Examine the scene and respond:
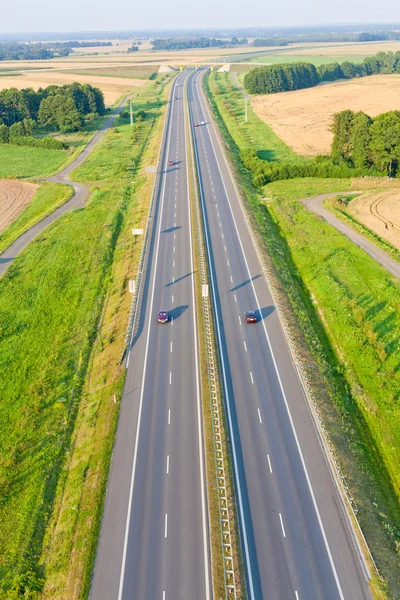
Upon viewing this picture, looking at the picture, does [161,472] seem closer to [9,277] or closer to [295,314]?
[295,314]

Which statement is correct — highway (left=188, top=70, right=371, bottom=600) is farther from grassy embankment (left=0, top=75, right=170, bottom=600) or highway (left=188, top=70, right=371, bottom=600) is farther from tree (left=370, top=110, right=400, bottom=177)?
tree (left=370, top=110, right=400, bottom=177)

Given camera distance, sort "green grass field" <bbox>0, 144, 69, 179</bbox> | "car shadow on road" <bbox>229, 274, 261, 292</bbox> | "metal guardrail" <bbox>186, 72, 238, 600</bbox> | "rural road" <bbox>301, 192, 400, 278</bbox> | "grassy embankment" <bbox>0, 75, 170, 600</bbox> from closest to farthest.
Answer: "metal guardrail" <bbox>186, 72, 238, 600</bbox> < "grassy embankment" <bbox>0, 75, 170, 600</bbox> < "car shadow on road" <bbox>229, 274, 261, 292</bbox> < "rural road" <bbox>301, 192, 400, 278</bbox> < "green grass field" <bbox>0, 144, 69, 179</bbox>

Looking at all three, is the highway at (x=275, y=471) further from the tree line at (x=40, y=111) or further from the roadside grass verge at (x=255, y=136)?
the tree line at (x=40, y=111)

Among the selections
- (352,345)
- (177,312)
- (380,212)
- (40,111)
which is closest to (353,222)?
(380,212)

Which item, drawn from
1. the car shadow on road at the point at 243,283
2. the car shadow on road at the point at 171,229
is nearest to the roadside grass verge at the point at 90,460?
the car shadow on road at the point at 171,229

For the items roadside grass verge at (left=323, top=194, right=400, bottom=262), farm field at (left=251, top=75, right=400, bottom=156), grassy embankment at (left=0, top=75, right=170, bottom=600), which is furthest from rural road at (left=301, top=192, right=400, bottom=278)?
farm field at (left=251, top=75, right=400, bottom=156)

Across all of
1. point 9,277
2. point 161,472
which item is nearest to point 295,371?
point 161,472

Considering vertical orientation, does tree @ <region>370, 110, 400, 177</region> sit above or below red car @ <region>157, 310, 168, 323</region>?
above
